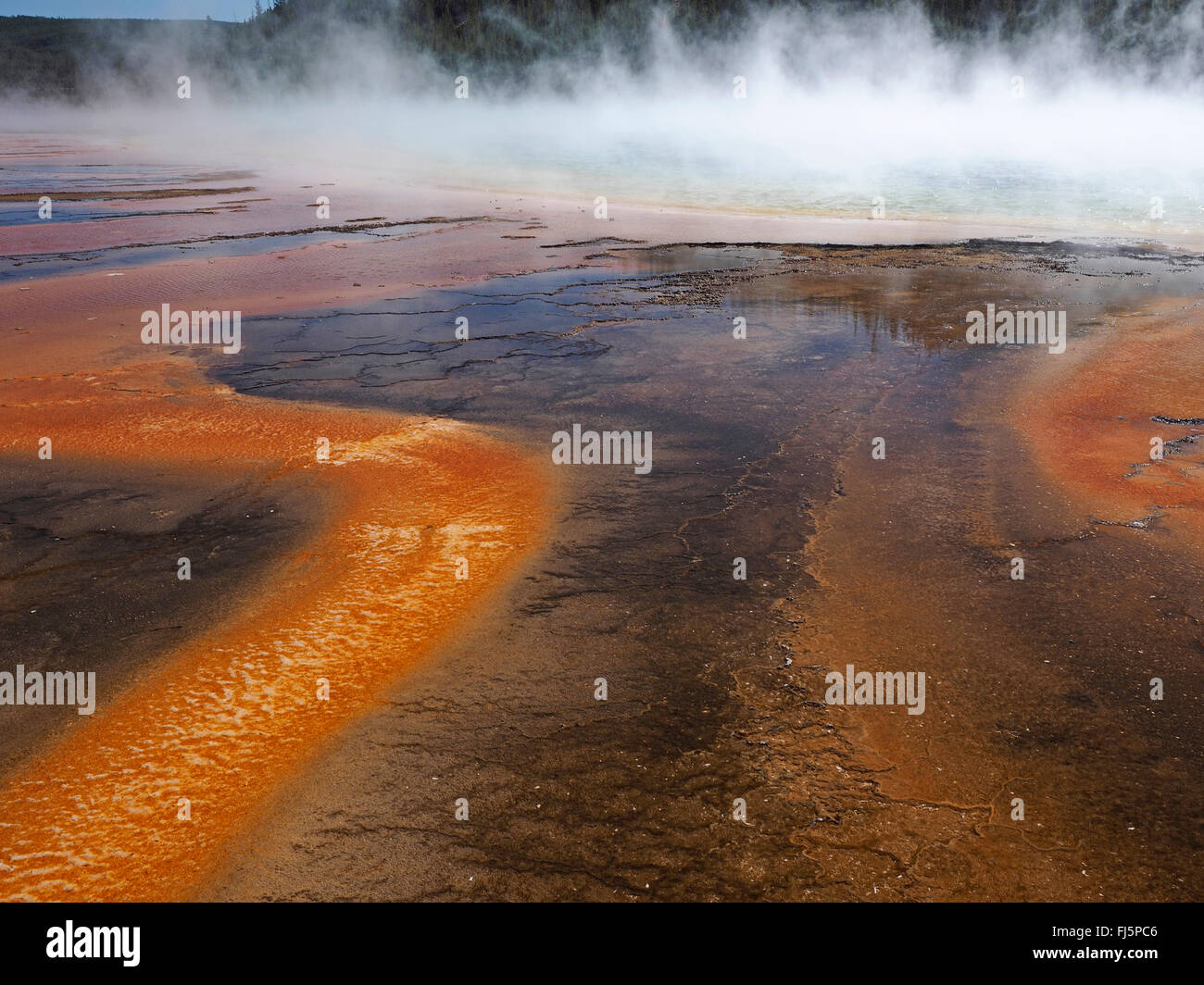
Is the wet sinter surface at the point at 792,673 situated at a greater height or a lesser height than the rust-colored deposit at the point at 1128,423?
lesser

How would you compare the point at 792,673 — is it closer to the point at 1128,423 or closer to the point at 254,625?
the point at 254,625

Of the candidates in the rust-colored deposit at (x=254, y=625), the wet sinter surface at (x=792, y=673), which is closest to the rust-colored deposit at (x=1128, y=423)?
the wet sinter surface at (x=792, y=673)

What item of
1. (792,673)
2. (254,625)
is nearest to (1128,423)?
(792,673)

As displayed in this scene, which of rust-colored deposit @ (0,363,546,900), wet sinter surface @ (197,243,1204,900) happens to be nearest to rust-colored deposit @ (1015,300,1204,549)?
wet sinter surface @ (197,243,1204,900)

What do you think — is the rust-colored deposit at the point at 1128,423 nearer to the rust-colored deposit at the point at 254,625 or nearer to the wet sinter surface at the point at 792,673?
the wet sinter surface at the point at 792,673

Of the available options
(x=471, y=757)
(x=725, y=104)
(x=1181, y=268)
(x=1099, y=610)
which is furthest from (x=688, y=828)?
(x=725, y=104)

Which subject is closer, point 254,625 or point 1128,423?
point 254,625

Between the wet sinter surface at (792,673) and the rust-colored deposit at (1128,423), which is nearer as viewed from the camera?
the wet sinter surface at (792,673)

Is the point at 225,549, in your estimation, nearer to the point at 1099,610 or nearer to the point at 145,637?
the point at 145,637
